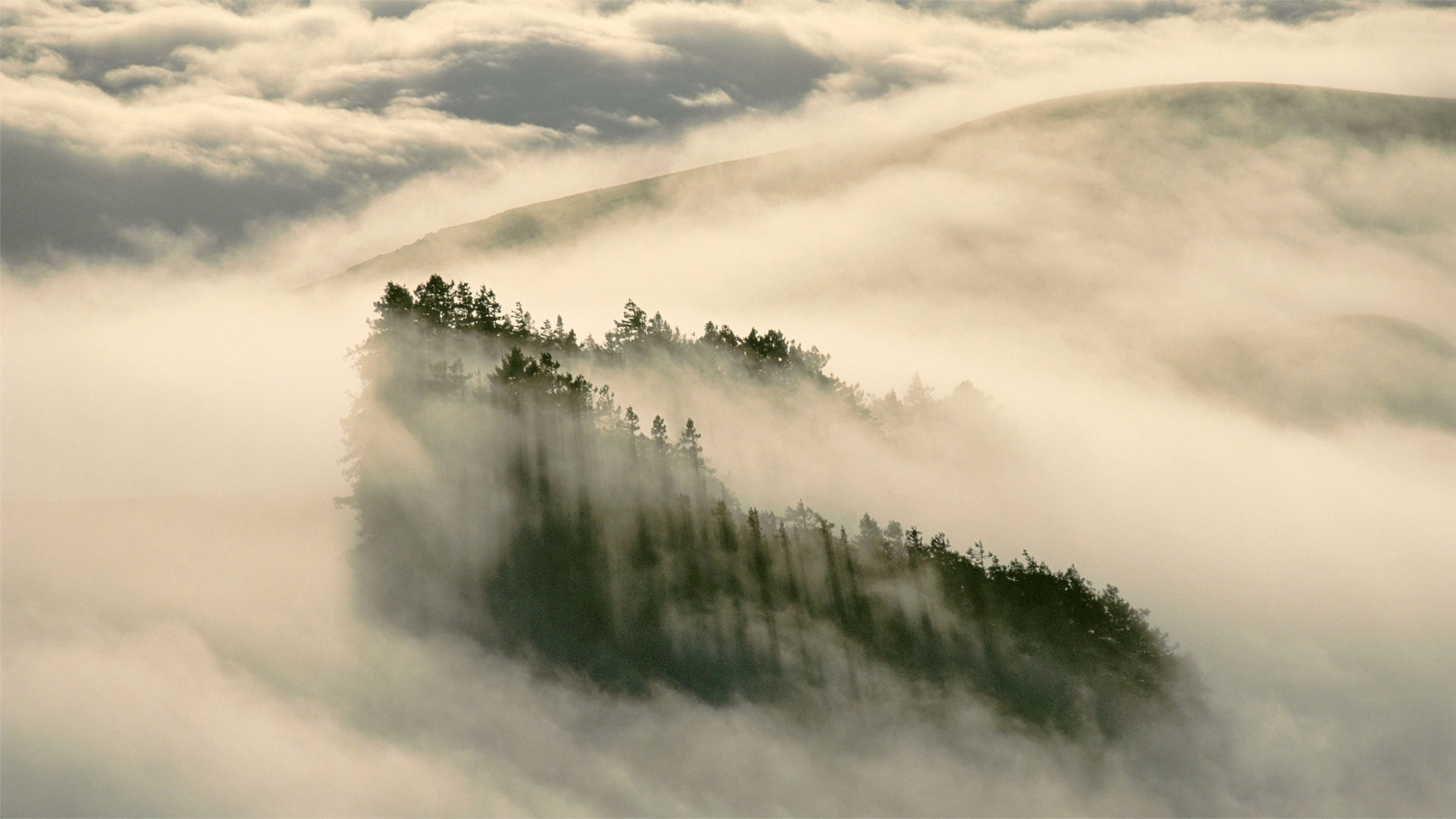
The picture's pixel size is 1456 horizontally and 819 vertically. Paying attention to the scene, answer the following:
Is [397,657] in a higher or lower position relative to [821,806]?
higher

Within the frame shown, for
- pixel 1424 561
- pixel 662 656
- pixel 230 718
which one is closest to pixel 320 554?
pixel 230 718

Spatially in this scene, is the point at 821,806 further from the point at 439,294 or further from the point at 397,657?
the point at 439,294

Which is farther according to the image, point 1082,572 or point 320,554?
point 1082,572

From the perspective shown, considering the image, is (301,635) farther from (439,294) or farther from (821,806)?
(821,806)

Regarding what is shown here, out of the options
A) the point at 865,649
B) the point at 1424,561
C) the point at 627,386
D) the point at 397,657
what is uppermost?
the point at 627,386

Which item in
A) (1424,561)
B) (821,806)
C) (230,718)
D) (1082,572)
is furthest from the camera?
(1424,561)

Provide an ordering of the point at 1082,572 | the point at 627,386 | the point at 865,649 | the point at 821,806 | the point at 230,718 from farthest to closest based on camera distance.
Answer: the point at 1082,572, the point at 627,386, the point at 865,649, the point at 821,806, the point at 230,718
